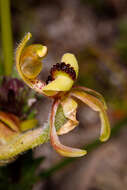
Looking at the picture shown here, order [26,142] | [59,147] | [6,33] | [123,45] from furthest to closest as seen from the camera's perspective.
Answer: [123,45], [6,33], [26,142], [59,147]

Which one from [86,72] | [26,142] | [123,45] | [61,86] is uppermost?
[61,86]

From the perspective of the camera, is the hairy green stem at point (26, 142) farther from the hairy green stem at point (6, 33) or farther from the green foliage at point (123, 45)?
the green foliage at point (123, 45)

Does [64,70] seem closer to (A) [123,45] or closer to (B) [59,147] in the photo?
(B) [59,147]

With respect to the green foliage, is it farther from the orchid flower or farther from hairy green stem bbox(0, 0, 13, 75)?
the orchid flower

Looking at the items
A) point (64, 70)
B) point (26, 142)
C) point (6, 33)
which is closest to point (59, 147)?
point (26, 142)

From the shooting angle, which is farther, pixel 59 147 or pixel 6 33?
pixel 6 33

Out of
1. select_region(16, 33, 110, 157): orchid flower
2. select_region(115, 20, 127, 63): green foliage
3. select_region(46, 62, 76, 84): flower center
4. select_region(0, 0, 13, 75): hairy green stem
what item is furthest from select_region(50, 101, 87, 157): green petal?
select_region(115, 20, 127, 63): green foliage
